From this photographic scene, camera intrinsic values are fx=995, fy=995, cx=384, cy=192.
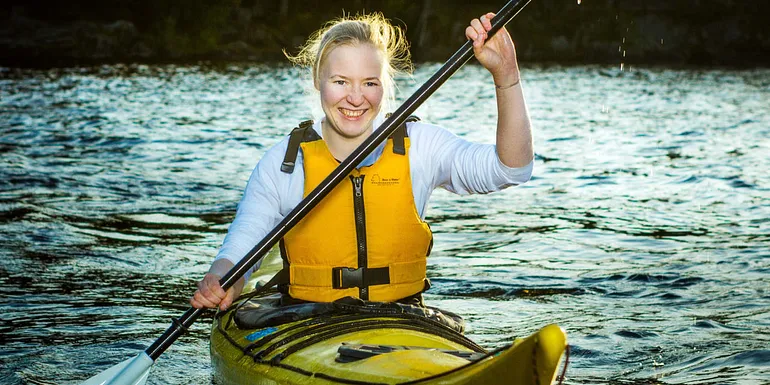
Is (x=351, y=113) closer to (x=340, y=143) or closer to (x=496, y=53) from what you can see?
(x=340, y=143)

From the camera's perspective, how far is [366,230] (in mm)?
3471

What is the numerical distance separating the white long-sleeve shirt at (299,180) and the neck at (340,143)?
63 mm

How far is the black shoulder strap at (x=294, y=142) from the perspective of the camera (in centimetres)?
353

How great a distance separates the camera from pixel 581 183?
9.90 m

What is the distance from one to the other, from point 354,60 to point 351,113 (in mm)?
183

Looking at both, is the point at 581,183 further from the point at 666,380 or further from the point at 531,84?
the point at 531,84

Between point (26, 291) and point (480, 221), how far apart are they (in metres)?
3.65

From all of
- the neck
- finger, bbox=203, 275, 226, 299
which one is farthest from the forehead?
finger, bbox=203, 275, 226, 299

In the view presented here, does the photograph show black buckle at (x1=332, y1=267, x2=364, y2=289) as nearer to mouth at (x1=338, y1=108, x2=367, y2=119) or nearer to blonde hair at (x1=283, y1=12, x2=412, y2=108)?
mouth at (x1=338, y1=108, x2=367, y2=119)

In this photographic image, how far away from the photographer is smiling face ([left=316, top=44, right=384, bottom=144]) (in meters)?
3.40

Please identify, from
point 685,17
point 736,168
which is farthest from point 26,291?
point 685,17

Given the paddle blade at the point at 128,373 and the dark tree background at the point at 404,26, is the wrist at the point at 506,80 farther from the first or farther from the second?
the dark tree background at the point at 404,26

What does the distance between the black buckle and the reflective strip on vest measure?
13mm

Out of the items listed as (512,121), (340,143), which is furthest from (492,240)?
(512,121)
